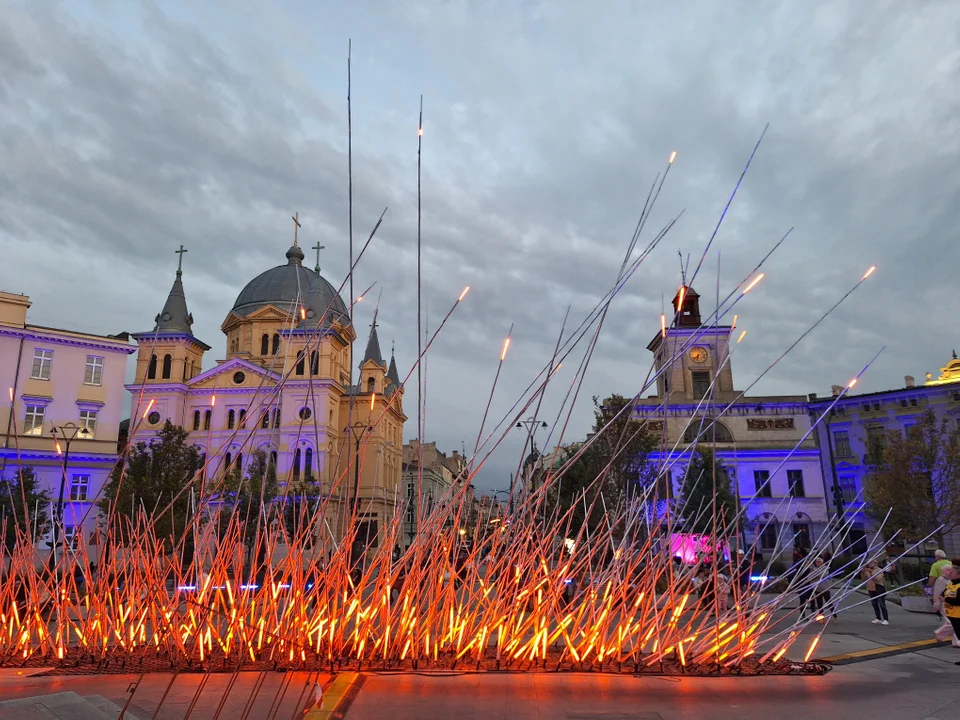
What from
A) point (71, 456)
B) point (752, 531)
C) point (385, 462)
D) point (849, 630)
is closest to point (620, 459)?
point (849, 630)

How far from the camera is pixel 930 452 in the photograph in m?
19.8

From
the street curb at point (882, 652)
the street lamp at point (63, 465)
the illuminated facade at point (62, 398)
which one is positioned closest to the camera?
the street lamp at point (63, 465)

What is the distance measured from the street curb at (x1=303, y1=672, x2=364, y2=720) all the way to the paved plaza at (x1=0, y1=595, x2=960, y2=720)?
0.16 ft

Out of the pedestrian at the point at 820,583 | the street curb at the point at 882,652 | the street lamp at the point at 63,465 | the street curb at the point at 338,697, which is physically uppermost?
the street lamp at the point at 63,465

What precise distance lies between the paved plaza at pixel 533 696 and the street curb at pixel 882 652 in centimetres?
46

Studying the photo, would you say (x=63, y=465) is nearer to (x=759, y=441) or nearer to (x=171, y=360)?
(x=759, y=441)

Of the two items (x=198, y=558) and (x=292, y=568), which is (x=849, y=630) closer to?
(x=292, y=568)

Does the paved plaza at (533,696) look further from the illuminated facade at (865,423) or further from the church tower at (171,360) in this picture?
the church tower at (171,360)

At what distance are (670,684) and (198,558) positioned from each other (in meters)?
4.52

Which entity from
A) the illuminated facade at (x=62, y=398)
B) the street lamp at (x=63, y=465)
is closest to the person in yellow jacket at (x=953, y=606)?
the street lamp at (x=63, y=465)

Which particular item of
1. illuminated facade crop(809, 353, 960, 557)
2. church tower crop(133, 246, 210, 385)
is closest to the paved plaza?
illuminated facade crop(809, 353, 960, 557)

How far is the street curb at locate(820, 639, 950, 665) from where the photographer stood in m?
7.21

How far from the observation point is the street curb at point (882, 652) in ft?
23.7

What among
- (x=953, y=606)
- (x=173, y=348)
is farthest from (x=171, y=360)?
(x=953, y=606)
